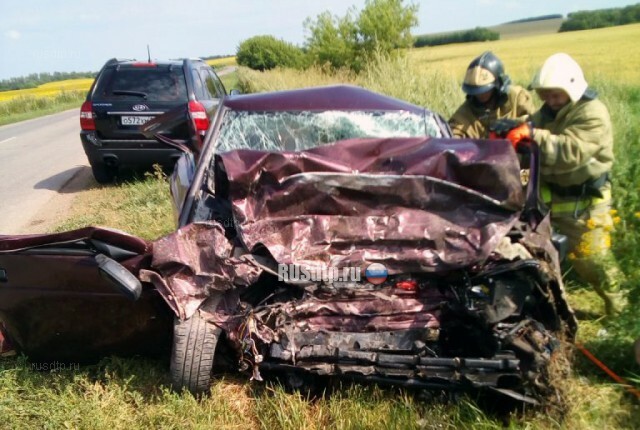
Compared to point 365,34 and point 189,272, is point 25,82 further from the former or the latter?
point 189,272

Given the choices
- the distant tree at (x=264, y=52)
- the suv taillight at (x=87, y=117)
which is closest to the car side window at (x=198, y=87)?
the suv taillight at (x=87, y=117)

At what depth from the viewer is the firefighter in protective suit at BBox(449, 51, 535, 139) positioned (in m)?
4.05

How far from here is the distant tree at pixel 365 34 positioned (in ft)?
55.0

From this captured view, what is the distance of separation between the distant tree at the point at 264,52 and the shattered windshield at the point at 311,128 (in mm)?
25075

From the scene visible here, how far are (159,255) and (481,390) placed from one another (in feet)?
5.59

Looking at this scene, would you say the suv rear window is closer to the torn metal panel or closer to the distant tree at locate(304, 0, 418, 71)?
the torn metal panel

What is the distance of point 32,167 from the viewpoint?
35.5 ft

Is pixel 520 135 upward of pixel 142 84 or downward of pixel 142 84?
downward

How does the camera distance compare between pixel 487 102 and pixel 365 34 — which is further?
pixel 365 34

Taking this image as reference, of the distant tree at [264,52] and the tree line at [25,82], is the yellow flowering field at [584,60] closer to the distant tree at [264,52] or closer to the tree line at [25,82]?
the distant tree at [264,52]

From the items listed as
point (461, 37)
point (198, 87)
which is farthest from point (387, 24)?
point (461, 37)

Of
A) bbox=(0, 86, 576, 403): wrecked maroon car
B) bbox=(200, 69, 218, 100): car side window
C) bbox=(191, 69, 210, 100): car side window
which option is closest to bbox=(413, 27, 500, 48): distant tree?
bbox=(200, 69, 218, 100): car side window

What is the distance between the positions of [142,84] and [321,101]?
475 cm

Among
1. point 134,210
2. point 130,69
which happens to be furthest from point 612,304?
point 130,69
